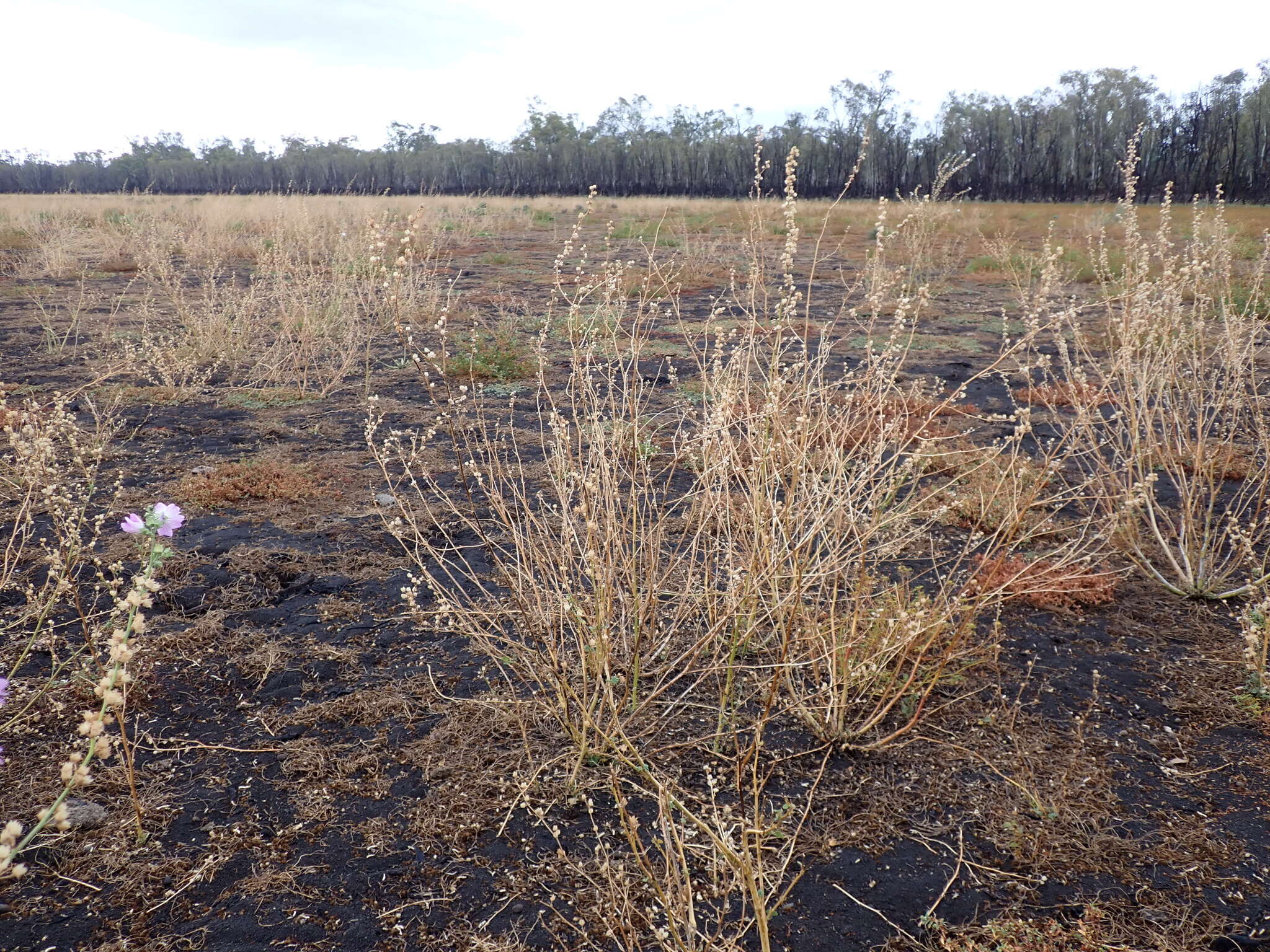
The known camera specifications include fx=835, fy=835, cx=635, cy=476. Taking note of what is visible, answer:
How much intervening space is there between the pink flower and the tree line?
1047 inches

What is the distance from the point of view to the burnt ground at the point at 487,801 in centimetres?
186

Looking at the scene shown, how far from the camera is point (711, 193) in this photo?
132 feet

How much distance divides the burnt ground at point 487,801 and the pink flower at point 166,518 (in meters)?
0.94

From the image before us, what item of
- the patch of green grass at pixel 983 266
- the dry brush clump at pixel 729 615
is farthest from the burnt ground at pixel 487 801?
the patch of green grass at pixel 983 266

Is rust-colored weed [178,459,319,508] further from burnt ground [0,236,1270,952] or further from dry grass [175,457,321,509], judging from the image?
burnt ground [0,236,1270,952]

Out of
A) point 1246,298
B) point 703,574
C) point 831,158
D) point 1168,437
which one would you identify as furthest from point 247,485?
point 831,158

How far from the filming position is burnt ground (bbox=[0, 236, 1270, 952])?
6.09 ft

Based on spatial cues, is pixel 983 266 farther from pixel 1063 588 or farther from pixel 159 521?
pixel 159 521

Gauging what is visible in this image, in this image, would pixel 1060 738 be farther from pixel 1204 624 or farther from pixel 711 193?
pixel 711 193

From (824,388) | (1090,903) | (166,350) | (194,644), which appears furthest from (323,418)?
(1090,903)

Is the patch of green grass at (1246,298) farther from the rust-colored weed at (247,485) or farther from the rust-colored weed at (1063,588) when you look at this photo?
the rust-colored weed at (247,485)

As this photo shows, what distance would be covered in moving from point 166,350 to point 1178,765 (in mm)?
6776

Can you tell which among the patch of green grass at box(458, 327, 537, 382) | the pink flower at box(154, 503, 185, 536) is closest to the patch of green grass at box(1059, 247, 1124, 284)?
the patch of green grass at box(458, 327, 537, 382)

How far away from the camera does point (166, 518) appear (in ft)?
4.84
